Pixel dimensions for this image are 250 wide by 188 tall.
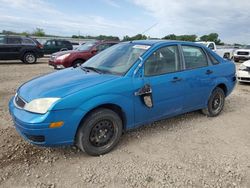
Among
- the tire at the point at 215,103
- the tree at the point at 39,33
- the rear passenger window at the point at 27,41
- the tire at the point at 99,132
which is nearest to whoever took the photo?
the tire at the point at 99,132

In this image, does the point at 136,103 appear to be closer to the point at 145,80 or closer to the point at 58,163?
the point at 145,80

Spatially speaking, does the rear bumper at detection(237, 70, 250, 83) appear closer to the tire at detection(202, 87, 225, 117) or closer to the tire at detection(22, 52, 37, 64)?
the tire at detection(202, 87, 225, 117)

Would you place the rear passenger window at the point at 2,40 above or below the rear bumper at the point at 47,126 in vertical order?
above

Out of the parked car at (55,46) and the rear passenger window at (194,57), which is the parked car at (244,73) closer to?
the rear passenger window at (194,57)

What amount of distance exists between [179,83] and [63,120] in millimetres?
2076

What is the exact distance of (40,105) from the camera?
319cm

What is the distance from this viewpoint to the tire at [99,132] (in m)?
3.44

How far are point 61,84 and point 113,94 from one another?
0.71 metres

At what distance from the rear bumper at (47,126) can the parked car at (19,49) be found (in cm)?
1231

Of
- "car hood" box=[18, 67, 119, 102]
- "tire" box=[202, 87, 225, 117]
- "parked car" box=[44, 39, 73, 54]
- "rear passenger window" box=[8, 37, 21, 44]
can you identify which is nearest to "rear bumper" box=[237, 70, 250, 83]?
"tire" box=[202, 87, 225, 117]

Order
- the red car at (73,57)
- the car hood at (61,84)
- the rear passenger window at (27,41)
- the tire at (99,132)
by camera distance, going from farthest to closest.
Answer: the rear passenger window at (27,41) < the red car at (73,57) < the tire at (99,132) < the car hood at (61,84)

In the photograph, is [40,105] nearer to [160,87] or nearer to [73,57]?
[160,87]

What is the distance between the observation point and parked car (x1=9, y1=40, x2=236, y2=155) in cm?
321

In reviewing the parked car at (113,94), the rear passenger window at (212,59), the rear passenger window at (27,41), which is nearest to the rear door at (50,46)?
the rear passenger window at (27,41)
